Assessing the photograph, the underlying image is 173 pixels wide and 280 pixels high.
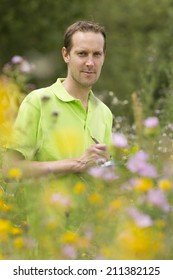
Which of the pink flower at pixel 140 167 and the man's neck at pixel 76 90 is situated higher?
the man's neck at pixel 76 90

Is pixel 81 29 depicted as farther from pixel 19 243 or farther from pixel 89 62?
pixel 19 243

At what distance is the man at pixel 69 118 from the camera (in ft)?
10.5

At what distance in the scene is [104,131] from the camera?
3594 millimetres

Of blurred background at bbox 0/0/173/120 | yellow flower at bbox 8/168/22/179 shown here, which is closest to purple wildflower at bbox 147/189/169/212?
yellow flower at bbox 8/168/22/179

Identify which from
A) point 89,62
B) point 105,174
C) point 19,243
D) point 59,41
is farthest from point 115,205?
point 59,41

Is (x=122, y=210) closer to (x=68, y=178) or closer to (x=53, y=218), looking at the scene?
(x=53, y=218)

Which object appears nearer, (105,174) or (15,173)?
(105,174)

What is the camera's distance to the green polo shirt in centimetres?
324

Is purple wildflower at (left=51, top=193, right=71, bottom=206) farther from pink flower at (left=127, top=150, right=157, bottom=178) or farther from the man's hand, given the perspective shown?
the man's hand

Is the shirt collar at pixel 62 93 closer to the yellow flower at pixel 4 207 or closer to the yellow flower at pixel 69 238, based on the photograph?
the yellow flower at pixel 4 207

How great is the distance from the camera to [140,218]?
240 cm

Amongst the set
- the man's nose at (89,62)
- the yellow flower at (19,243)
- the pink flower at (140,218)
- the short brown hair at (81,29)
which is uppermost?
the short brown hair at (81,29)

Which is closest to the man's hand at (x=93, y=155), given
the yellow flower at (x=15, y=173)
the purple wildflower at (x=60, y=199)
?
the yellow flower at (x=15, y=173)

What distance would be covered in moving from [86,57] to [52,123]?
1.02 ft
